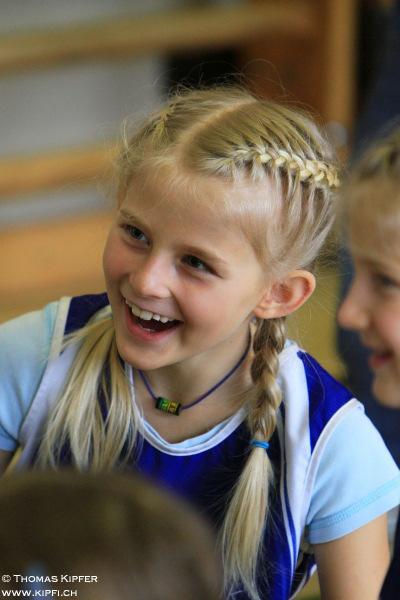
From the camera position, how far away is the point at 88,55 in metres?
2.88

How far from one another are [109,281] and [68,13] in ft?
7.10

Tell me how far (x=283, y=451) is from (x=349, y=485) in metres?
0.08

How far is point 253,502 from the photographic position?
3.91ft

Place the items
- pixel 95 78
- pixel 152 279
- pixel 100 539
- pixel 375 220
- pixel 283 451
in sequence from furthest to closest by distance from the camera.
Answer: pixel 95 78, pixel 283 451, pixel 152 279, pixel 375 220, pixel 100 539

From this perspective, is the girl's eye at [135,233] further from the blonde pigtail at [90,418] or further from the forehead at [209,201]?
the blonde pigtail at [90,418]

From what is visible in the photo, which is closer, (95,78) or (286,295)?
(286,295)

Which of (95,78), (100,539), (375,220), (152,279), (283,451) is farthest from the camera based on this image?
(95,78)

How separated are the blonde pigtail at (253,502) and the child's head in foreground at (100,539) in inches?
21.2

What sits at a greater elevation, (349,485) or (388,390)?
(388,390)

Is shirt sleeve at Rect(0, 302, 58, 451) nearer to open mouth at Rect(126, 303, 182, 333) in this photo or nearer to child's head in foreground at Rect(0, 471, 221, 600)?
open mouth at Rect(126, 303, 182, 333)

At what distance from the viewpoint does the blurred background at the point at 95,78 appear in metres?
2.92

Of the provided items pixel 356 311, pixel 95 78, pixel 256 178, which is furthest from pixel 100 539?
pixel 95 78

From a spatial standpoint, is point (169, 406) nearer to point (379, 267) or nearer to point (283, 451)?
point (283, 451)

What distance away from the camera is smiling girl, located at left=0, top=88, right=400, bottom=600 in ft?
3.71
